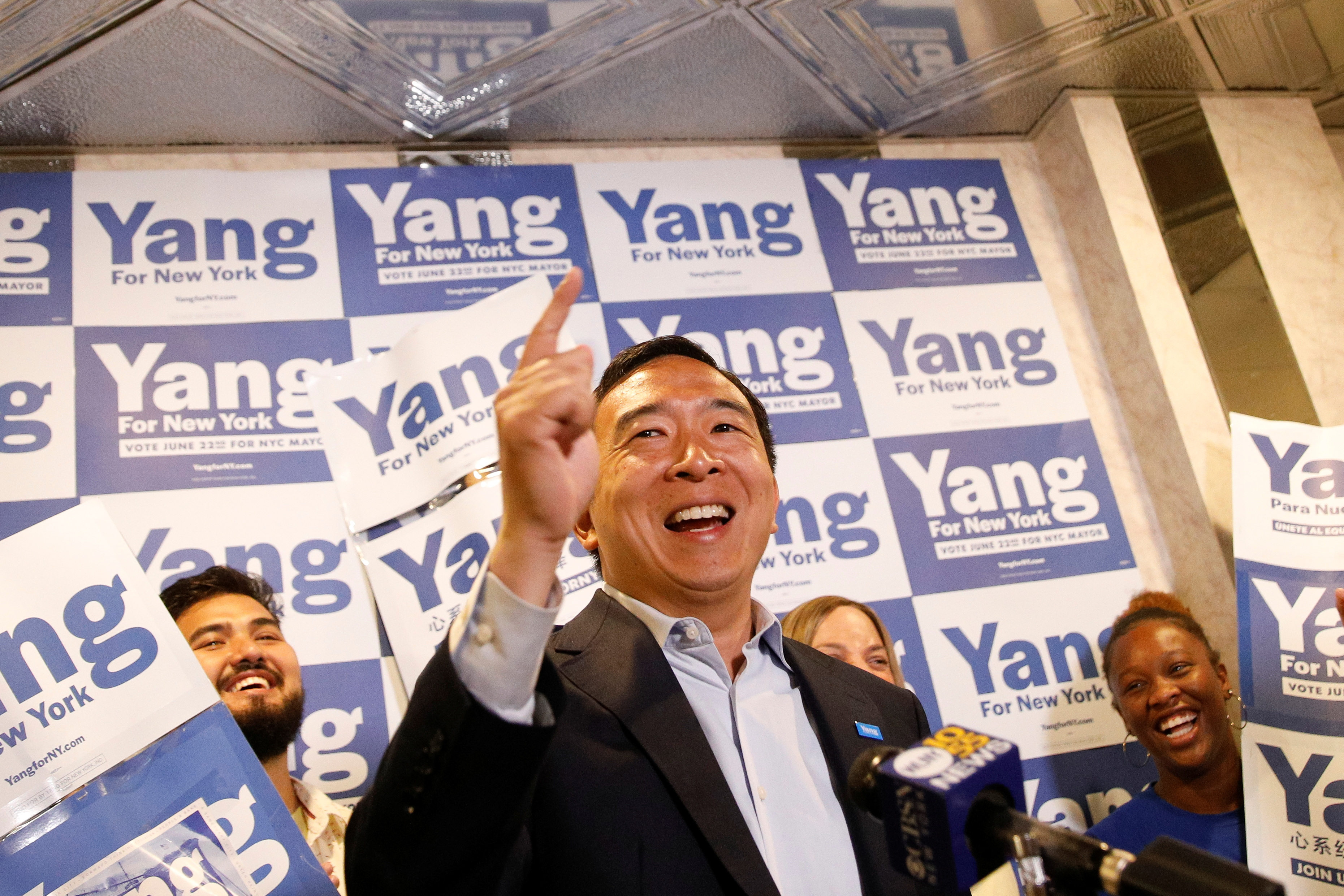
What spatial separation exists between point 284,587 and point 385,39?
5.10 feet

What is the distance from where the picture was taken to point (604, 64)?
3.16 metres

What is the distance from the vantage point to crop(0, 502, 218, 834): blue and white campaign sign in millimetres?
1965

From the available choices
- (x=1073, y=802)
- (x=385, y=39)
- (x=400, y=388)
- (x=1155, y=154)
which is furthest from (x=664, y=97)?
(x=1073, y=802)

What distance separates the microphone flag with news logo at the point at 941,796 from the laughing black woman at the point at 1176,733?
1.98 m

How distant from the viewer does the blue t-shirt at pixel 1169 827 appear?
2.62 metres

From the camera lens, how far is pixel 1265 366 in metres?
3.40

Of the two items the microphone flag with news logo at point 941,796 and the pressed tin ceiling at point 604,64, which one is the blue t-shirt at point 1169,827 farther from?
the pressed tin ceiling at point 604,64

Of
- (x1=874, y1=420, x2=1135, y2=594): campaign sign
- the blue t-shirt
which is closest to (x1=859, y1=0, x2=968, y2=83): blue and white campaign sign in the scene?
(x1=874, y1=420, x2=1135, y2=594): campaign sign

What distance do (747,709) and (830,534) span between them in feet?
5.49

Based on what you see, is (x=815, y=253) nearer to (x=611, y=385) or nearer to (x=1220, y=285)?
(x=1220, y=285)

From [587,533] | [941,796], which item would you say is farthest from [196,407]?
[941,796]

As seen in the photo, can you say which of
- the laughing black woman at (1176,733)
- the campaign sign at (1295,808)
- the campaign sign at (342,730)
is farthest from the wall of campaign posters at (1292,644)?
the campaign sign at (342,730)

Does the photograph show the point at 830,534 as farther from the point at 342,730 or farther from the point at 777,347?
the point at 342,730

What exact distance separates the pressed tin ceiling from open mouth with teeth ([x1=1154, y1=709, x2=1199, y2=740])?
2131mm
